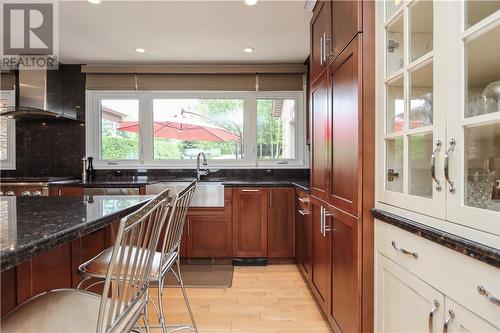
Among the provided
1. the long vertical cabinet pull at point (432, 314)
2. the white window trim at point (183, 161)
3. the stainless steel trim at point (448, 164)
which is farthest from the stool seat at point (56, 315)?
the white window trim at point (183, 161)

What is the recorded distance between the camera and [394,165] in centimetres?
134

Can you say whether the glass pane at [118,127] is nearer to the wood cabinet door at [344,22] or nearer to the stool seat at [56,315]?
the wood cabinet door at [344,22]

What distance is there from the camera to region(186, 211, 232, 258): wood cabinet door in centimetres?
319

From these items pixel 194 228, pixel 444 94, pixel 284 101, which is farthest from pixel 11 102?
pixel 444 94

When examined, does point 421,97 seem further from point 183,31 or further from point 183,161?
point 183,161

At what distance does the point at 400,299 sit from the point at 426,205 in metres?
0.43

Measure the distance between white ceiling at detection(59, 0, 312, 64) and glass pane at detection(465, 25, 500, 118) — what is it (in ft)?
5.58

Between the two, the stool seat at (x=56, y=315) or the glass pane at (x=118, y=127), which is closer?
the stool seat at (x=56, y=315)

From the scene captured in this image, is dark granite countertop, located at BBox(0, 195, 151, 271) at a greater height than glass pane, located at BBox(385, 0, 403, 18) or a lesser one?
lesser

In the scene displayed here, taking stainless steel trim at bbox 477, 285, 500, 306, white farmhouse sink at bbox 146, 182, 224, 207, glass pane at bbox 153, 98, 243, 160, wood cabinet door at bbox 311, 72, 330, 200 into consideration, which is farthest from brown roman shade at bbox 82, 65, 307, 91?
stainless steel trim at bbox 477, 285, 500, 306

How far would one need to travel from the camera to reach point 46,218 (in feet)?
3.43

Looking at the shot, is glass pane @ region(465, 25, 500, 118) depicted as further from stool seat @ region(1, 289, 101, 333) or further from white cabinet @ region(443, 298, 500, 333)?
stool seat @ region(1, 289, 101, 333)

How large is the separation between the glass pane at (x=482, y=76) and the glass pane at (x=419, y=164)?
234 millimetres

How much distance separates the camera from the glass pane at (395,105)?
1.27 metres
